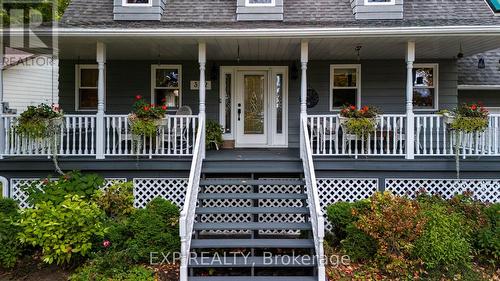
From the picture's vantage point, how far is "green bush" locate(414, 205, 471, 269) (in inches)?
218

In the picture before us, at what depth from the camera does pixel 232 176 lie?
7.30 m

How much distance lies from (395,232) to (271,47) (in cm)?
447

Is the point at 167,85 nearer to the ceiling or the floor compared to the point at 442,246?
nearer to the ceiling

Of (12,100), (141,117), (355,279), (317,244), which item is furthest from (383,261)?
(12,100)

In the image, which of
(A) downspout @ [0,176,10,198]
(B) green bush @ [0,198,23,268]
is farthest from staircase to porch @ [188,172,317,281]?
(A) downspout @ [0,176,10,198]

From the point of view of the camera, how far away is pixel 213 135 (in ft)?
29.1

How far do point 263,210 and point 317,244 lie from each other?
3.42 feet

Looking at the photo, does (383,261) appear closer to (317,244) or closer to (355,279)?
(355,279)

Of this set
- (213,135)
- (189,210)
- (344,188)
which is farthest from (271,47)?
(189,210)

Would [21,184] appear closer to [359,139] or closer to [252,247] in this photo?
[252,247]

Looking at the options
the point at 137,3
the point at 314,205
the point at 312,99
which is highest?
the point at 137,3

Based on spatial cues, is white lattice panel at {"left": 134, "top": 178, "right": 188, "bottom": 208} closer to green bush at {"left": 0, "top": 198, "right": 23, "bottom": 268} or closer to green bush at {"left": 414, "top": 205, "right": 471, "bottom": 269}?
green bush at {"left": 0, "top": 198, "right": 23, "bottom": 268}

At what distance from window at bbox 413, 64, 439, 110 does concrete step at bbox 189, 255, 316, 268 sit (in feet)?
18.9

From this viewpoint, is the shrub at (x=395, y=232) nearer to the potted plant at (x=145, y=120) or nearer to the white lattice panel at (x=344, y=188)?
the white lattice panel at (x=344, y=188)
